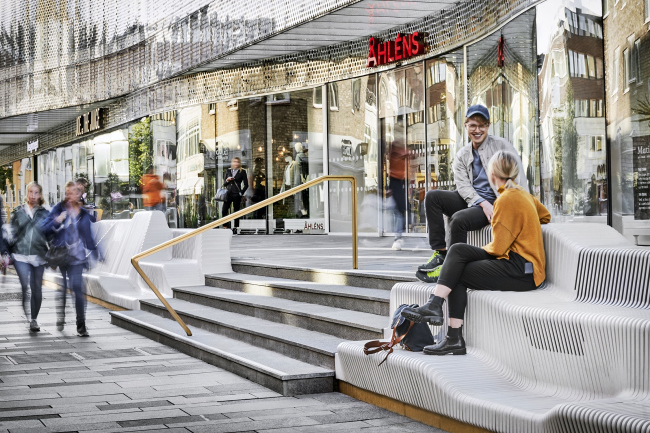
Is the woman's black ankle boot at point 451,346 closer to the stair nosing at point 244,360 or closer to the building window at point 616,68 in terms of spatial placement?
the stair nosing at point 244,360

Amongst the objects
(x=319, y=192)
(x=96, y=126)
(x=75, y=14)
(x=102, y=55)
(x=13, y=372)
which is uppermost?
(x=75, y=14)

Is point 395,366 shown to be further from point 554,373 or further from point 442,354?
point 554,373

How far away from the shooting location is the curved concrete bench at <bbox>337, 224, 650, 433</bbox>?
13.3 feet

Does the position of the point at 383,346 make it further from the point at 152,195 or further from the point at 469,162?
A: the point at 152,195

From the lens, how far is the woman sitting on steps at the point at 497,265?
17.9ft

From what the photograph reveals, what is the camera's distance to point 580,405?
387 centimetres

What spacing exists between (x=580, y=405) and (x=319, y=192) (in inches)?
617

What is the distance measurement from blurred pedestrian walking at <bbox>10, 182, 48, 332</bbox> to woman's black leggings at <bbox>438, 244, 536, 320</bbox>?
6184 mm

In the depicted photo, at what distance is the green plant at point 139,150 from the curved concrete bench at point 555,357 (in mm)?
20172

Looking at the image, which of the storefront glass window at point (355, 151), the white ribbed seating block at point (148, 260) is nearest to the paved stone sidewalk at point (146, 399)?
the white ribbed seating block at point (148, 260)

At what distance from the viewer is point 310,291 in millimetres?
8570

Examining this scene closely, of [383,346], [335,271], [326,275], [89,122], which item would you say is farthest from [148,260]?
[89,122]

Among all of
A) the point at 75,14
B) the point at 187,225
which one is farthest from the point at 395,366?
the point at 75,14

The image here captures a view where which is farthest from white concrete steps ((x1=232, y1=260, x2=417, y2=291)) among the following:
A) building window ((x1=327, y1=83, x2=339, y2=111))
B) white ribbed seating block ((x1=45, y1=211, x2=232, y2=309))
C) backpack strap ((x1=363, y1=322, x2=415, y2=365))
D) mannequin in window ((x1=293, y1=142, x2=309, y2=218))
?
mannequin in window ((x1=293, y1=142, x2=309, y2=218))
